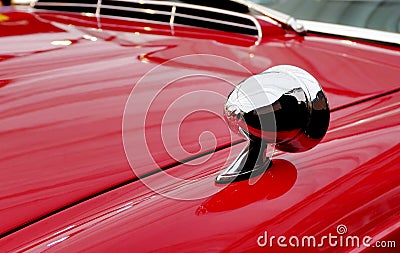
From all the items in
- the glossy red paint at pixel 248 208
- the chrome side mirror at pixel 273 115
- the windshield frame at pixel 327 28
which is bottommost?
the glossy red paint at pixel 248 208

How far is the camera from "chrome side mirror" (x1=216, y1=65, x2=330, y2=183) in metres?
0.98

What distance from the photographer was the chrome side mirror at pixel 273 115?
98cm

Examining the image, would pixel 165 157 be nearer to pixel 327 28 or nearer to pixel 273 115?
pixel 273 115

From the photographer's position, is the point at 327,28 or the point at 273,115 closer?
the point at 273,115

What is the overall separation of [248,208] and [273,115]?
0.15 metres

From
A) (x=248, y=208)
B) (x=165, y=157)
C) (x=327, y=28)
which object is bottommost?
(x=248, y=208)

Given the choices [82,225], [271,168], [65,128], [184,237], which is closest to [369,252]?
[271,168]

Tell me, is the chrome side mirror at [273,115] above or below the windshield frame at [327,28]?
below

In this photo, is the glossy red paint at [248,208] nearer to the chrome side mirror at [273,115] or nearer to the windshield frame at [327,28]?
the chrome side mirror at [273,115]

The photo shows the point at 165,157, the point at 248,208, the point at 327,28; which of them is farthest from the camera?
the point at 327,28

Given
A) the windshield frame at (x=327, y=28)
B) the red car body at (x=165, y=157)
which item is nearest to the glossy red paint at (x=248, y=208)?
the red car body at (x=165, y=157)

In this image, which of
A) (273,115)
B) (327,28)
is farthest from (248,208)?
(327,28)

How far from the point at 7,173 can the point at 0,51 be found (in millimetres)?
588

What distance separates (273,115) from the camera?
983 millimetres
